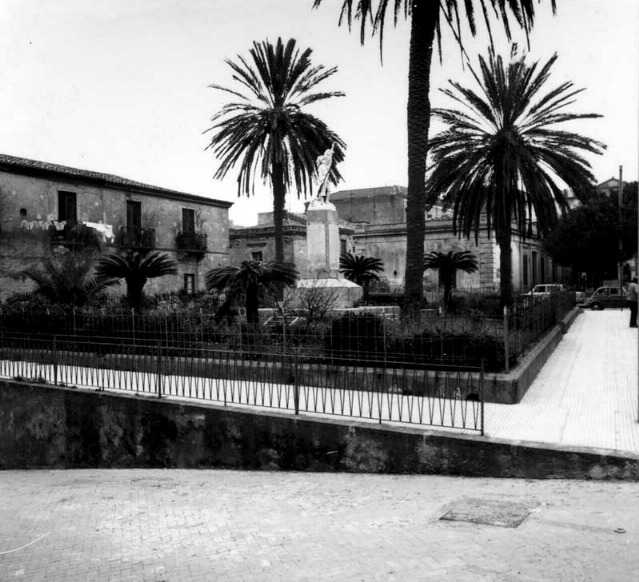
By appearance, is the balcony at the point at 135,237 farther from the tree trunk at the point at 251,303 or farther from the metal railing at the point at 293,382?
the tree trunk at the point at 251,303

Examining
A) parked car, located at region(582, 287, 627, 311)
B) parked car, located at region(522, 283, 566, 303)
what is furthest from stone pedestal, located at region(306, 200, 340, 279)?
parked car, located at region(582, 287, 627, 311)

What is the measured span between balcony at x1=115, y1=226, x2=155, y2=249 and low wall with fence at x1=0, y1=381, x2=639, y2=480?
19396 millimetres

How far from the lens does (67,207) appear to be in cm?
2802

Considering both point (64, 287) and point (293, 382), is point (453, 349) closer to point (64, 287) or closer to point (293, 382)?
point (293, 382)

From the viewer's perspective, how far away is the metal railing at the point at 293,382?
27.1 feet

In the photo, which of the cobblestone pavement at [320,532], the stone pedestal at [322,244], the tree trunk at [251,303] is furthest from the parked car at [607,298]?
the cobblestone pavement at [320,532]

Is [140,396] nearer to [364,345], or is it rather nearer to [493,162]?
[364,345]

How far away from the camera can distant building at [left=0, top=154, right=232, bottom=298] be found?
2562 cm

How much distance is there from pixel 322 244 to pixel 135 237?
1385cm

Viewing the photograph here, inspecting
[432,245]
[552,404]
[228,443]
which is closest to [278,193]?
[552,404]

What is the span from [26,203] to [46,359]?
16.2 m

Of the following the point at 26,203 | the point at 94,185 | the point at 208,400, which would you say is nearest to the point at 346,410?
the point at 208,400

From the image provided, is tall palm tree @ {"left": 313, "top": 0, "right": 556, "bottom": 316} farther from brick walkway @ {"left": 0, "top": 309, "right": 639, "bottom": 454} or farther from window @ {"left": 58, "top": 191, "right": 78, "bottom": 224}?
window @ {"left": 58, "top": 191, "right": 78, "bottom": 224}

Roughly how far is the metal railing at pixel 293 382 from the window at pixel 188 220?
2119 centimetres
